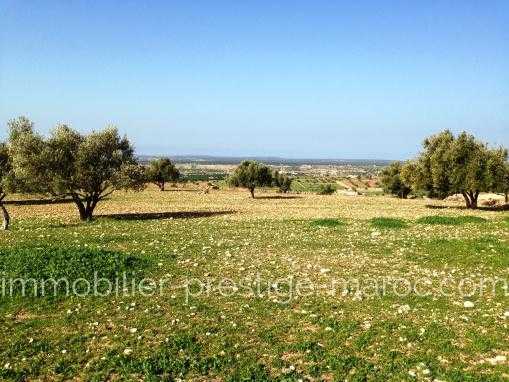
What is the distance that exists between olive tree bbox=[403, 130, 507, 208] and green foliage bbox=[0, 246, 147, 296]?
4526 cm

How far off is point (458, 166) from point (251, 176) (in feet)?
170

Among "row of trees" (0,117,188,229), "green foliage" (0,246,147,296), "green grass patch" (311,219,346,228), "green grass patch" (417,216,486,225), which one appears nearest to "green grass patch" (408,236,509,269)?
"green grass patch" (311,219,346,228)

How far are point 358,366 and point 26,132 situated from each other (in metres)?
40.3

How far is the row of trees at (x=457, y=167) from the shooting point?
180 feet

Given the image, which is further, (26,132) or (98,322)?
(26,132)

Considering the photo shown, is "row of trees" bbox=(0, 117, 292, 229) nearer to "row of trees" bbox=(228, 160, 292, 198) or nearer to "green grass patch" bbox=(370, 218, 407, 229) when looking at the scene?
"green grass patch" bbox=(370, 218, 407, 229)

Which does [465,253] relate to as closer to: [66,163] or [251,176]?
[66,163]

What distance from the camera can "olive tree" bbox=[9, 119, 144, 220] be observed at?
137 ft

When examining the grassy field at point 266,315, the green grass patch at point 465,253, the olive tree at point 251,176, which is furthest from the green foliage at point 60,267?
the olive tree at point 251,176

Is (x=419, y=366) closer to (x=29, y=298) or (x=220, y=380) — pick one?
(x=220, y=380)

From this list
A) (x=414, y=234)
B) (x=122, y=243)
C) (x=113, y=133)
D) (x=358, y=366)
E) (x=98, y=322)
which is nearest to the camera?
(x=358, y=366)

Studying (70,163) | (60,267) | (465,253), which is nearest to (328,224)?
(465,253)

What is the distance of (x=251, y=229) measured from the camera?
104 feet

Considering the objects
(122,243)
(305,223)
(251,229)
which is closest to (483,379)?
(122,243)
